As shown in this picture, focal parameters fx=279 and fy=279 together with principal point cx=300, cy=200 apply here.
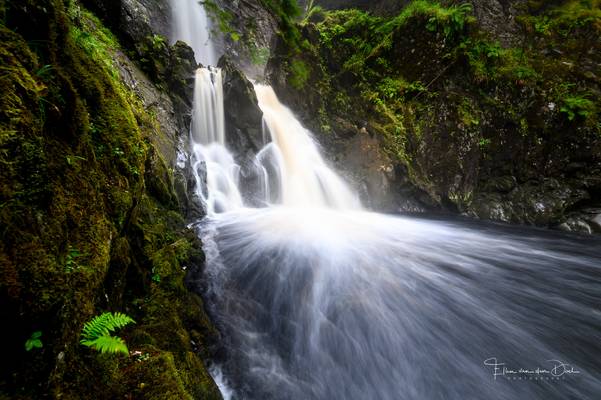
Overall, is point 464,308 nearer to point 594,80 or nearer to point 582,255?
point 582,255

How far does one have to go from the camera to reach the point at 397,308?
437cm

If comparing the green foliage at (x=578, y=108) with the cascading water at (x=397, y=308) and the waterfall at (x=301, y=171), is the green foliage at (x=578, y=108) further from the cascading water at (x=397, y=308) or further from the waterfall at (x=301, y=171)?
the waterfall at (x=301, y=171)

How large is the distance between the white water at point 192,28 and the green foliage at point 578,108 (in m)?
20.0

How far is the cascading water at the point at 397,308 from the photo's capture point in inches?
121

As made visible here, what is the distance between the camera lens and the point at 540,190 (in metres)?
9.77

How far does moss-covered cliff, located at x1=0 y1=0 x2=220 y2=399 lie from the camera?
1.18 meters

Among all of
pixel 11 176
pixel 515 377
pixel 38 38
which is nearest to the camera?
pixel 11 176

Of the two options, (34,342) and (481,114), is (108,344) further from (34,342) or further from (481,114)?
(481,114)

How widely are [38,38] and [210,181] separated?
295 inches

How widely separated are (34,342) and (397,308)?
4299mm

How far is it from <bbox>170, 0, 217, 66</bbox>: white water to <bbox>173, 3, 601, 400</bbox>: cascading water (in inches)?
600

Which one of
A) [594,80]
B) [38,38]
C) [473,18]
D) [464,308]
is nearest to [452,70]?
[473,18]

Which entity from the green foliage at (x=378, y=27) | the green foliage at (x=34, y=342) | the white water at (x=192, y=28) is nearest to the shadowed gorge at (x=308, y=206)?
the green foliage at (x=34, y=342)

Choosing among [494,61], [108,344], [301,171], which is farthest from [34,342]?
[494,61]
